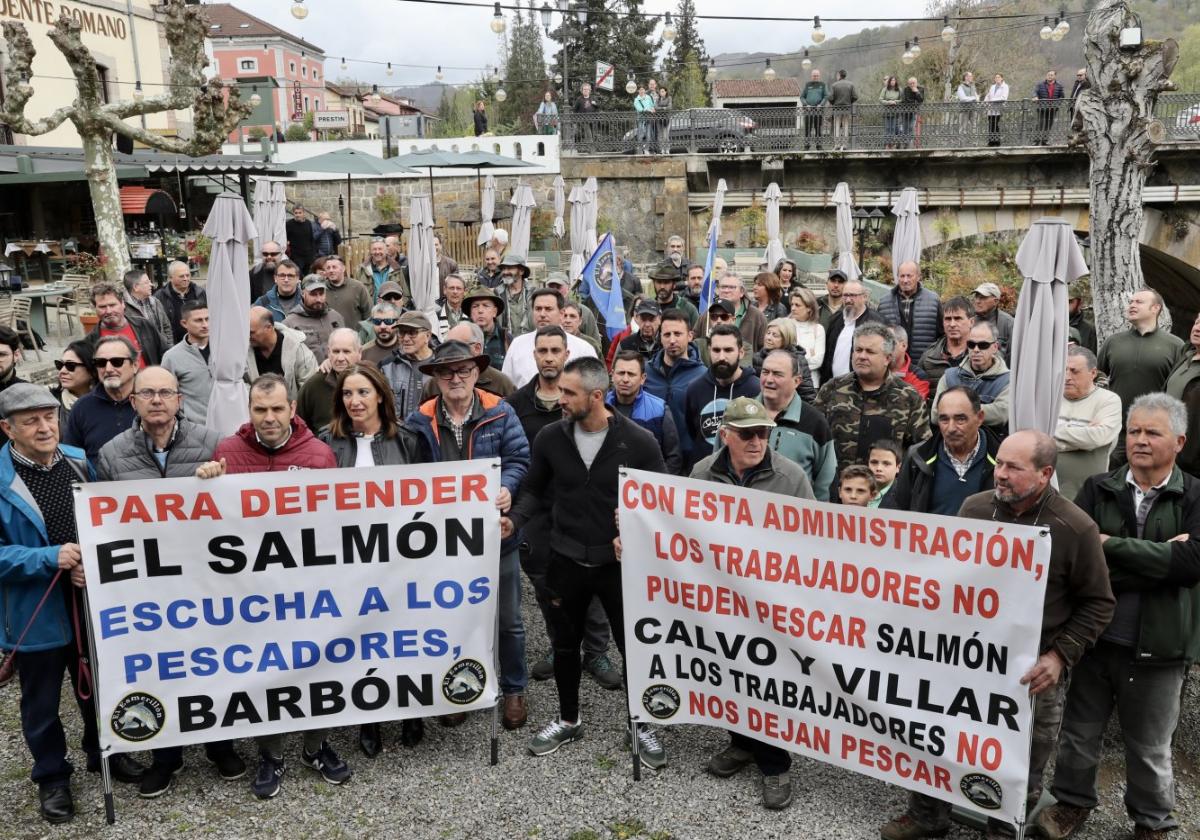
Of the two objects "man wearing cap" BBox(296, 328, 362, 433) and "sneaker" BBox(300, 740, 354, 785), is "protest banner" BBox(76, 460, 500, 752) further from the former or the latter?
"man wearing cap" BBox(296, 328, 362, 433)

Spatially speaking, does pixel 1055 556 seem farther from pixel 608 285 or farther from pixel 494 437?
pixel 608 285

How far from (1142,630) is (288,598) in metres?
3.92

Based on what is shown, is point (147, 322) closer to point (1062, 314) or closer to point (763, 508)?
point (763, 508)

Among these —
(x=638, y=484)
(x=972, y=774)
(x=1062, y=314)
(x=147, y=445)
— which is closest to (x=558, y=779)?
(x=638, y=484)

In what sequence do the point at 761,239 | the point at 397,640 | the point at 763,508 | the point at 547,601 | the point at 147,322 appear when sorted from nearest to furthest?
the point at 763,508 < the point at 397,640 < the point at 547,601 < the point at 147,322 < the point at 761,239

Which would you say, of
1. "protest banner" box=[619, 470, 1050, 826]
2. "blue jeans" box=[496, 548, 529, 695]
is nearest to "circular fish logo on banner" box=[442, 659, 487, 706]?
"blue jeans" box=[496, 548, 529, 695]

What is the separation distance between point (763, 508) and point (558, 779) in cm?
179

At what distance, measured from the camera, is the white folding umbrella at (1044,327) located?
196 inches

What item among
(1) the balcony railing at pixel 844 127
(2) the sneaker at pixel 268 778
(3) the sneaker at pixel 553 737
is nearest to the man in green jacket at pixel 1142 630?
(3) the sneaker at pixel 553 737

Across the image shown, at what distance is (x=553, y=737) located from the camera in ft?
17.2

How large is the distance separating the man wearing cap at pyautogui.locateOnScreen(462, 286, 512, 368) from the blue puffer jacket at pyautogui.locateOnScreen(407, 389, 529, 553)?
3165 millimetres

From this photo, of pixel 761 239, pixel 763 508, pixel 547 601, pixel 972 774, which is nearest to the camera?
pixel 972 774

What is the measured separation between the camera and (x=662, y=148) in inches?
1021

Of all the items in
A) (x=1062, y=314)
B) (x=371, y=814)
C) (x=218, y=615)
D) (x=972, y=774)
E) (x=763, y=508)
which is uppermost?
(x=1062, y=314)
